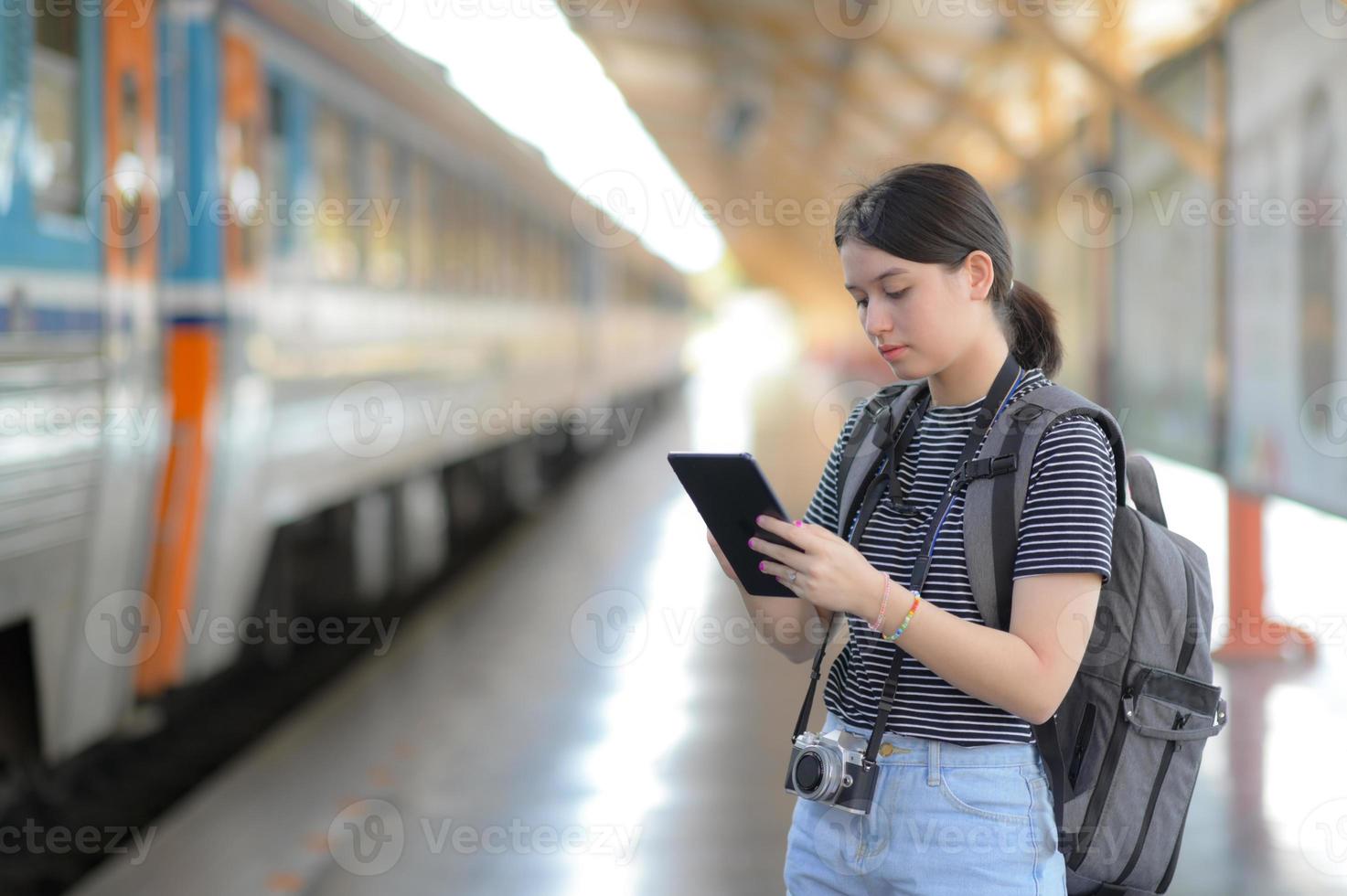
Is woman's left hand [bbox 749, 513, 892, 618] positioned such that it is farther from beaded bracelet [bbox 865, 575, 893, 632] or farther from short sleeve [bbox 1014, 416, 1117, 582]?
short sleeve [bbox 1014, 416, 1117, 582]

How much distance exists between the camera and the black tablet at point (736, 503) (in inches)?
67.7

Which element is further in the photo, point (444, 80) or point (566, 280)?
point (566, 280)

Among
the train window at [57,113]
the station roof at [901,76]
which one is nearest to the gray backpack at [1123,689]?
the station roof at [901,76]

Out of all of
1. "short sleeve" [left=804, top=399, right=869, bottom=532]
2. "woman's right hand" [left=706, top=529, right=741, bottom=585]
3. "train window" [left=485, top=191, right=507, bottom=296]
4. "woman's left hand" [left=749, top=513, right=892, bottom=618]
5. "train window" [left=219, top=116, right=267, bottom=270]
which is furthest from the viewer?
"train window" [left=485, top=191, right=507, bottom=296]

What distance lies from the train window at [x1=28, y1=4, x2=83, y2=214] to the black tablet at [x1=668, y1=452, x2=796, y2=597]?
9.87ft

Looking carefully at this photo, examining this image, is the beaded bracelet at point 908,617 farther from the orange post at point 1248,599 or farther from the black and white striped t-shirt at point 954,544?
the orange post at point 1248,599

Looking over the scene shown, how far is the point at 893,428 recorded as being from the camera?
194 cm

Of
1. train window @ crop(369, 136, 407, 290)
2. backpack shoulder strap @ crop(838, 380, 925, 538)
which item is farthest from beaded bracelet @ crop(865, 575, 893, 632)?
train window @ crop(369, 136, 407, 290)

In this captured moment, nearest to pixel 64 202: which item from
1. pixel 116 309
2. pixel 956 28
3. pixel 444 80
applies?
pixel 116 309

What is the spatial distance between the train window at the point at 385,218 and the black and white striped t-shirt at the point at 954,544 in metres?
6.02

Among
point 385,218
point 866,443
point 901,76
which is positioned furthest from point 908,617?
point 901,76

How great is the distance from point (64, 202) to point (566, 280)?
12.1m

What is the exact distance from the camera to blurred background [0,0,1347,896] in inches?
163

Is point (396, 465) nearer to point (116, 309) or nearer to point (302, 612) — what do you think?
point (302, 612)
